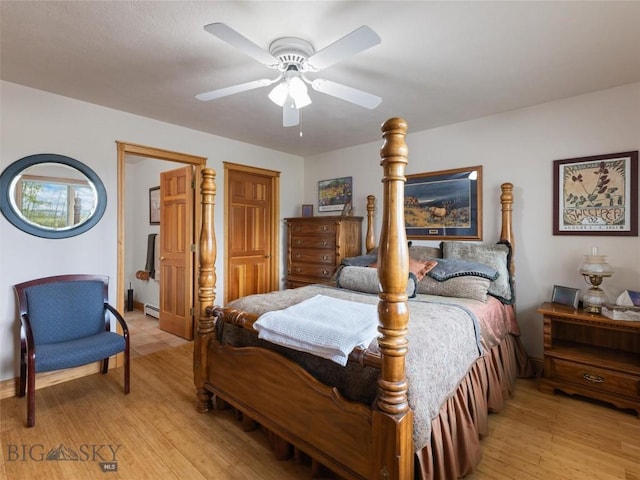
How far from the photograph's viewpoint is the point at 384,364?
48.9 inches

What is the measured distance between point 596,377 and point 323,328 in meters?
2.20

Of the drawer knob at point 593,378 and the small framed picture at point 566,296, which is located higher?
the small framed picture at point 566,296

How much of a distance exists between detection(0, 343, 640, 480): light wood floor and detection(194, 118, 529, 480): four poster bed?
0.42 feet

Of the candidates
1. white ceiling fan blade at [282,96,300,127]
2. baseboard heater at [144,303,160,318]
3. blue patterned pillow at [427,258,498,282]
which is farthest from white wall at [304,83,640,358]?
baseboard heater at [144,303,160,318]

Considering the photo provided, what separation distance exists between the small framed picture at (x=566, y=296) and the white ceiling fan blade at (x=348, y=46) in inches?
98.4

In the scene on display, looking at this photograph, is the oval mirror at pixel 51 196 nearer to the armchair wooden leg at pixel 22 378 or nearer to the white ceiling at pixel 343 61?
the white ceiling at pixel 343 61

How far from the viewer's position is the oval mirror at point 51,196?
249 centimetres

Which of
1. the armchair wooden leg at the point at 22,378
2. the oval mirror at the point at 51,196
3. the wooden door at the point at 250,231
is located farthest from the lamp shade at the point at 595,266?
the armchair wooden leg at the point at 22,378

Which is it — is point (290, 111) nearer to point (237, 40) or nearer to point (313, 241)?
point (237, 40)

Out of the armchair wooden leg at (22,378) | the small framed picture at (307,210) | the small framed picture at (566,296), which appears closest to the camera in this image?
the armchair wooden leg at (22,378)

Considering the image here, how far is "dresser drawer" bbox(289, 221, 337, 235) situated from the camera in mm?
3822

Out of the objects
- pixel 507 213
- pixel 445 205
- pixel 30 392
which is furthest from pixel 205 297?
pixel 507 213

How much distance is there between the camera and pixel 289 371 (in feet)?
5.39

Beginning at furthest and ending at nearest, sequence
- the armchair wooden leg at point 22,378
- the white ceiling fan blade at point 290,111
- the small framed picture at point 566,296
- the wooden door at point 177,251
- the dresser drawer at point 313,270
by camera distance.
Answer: the dresser drawer at point 313,270, the wooden door at point 177,251, the small framed picture at point 566,296, the armchair wooden leg at point 22,378, the white ceiling fan blade at point 290,111
